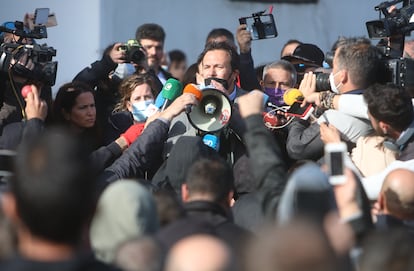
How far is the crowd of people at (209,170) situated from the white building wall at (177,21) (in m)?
1.77

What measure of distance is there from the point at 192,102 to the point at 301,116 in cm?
76

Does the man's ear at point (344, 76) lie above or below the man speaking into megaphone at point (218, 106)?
above

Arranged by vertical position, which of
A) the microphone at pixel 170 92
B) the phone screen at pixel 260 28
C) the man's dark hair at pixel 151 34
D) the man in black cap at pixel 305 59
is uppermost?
the phone screen at pixel 260 28

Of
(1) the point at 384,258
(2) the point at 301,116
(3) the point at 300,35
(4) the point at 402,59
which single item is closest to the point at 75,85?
(2) the point at 301,116

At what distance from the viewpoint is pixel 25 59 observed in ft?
22.4

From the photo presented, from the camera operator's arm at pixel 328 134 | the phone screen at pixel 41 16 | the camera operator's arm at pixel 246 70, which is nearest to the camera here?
the camera operator's arm at pixel 328 134

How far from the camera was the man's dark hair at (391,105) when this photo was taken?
600cm

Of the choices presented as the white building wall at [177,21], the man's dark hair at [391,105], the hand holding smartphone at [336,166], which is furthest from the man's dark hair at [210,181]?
the white building wall at [177,21]

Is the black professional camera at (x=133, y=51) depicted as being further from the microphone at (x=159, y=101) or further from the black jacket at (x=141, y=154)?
the black jacket at (x=141, y=154)

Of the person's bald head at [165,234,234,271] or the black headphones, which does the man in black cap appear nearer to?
the black headphones

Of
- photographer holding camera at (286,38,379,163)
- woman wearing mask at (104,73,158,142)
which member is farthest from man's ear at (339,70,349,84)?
woman wearing mask at (104,73,158,142)

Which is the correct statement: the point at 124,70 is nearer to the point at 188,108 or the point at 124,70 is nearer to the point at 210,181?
the point at 188,108

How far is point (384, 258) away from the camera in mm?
3588

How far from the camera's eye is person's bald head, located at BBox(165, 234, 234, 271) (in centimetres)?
331
